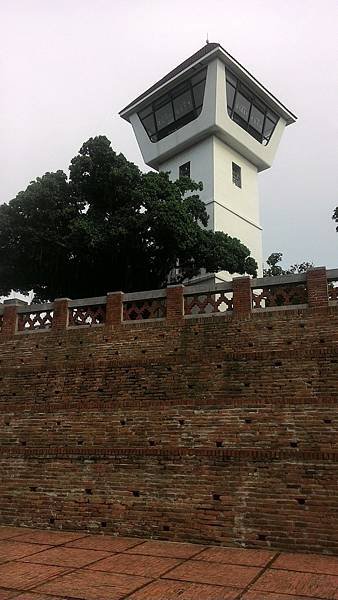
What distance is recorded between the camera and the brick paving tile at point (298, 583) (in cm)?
477

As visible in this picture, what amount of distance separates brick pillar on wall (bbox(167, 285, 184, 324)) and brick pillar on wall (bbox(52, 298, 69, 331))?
2417mm

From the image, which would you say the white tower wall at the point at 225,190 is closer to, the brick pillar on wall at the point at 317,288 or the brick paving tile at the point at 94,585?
the brick pillar on wall at the point at 317,288

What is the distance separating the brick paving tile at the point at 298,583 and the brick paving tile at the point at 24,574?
2255 millimetres

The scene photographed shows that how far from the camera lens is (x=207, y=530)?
724cm

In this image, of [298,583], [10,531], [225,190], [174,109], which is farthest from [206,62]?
[298,583]

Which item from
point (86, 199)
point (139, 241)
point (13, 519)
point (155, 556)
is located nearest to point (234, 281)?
point (155, 556)

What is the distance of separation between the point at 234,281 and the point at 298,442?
3336mm

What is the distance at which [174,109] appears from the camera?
83.3 ft

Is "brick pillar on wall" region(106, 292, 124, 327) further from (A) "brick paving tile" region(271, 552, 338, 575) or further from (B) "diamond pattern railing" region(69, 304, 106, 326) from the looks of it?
(A) "brick paving tile" region(271, 552, 338, 575)

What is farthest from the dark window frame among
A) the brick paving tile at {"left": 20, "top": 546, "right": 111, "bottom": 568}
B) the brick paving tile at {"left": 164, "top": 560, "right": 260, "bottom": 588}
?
the brick paving tile at {"left": 164, "top": 560, "right": 260, "bottom": 588}

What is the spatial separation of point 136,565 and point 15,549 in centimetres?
195

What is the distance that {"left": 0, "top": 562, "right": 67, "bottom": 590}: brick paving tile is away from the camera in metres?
5.00

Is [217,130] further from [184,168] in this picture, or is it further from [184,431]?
[184,431]

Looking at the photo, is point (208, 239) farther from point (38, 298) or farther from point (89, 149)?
point (38, 298)
